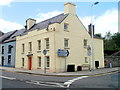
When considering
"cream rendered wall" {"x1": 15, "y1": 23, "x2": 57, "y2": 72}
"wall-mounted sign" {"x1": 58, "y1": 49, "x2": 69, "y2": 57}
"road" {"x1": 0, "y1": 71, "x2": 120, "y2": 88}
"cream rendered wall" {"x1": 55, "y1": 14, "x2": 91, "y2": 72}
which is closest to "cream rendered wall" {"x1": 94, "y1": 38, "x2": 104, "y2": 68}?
"cream rendered wall" {"x1": 55, "y1": 14, "x2": 91, "y2": 72}

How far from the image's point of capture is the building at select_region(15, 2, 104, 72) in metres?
19.6

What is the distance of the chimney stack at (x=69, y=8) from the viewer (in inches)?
886

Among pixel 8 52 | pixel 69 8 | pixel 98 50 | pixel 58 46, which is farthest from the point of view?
pixel 8 52

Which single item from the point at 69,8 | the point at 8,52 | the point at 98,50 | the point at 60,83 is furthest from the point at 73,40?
the point at 8,52

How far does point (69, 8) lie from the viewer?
74.0ft

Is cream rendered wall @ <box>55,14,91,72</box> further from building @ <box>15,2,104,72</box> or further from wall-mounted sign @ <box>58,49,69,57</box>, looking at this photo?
wall-mounted sign @ <box>58,49,69,57</box>

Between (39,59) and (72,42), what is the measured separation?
589 centimetres

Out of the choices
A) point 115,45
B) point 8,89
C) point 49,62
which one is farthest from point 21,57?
point 115,45

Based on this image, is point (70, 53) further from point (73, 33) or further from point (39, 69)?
point (39, 69)

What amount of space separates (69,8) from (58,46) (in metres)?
6.95

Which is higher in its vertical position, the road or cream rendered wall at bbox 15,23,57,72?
cream rendered wall at bbox 15,23,57,72

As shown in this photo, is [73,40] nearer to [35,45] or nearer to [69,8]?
[69,8]

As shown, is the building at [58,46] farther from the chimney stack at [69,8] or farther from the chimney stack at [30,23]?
the chimney stack at [30,23]

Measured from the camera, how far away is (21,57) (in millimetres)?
25812
